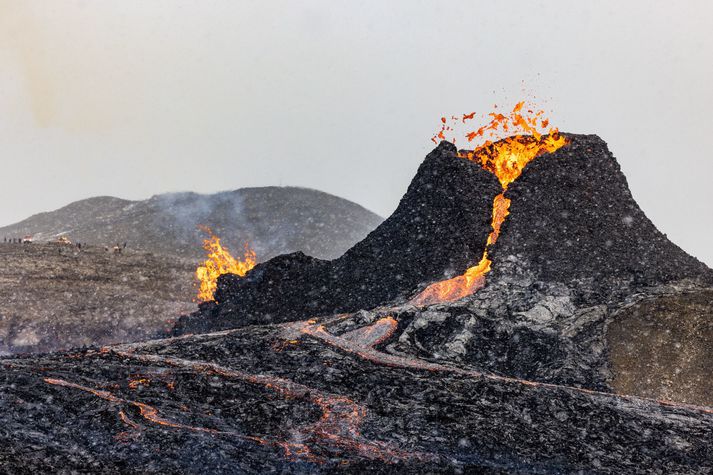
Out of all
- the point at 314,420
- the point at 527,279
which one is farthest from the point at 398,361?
the point at 527,279

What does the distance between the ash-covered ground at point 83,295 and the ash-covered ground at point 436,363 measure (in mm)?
4659

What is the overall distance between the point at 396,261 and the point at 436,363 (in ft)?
21.1

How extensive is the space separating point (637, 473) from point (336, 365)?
549 cm

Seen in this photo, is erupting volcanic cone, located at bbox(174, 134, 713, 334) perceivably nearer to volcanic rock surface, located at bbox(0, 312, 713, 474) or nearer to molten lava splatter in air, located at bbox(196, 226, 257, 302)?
volcanic rock surface, located at bbox(0, 312, 713, 474)

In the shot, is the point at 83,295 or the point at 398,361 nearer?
the point at 398,361

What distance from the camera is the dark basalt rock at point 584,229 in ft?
57.5

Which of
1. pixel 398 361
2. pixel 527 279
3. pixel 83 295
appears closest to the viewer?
pixel 398 361

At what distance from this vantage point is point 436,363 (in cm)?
1355

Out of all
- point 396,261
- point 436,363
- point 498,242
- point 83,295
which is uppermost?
point 498,242

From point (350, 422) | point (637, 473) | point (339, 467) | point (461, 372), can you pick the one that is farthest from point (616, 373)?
point (339, 467)

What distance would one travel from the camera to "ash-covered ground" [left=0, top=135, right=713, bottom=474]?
9.05 m

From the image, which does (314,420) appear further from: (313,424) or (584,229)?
(584,229)

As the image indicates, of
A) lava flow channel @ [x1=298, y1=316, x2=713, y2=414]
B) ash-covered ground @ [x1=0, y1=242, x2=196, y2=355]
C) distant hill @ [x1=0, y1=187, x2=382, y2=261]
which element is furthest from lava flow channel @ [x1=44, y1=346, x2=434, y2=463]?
distant hill @ [x1=0, y1=187, x2=382, y2=261]

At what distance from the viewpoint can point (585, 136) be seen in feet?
67.4
